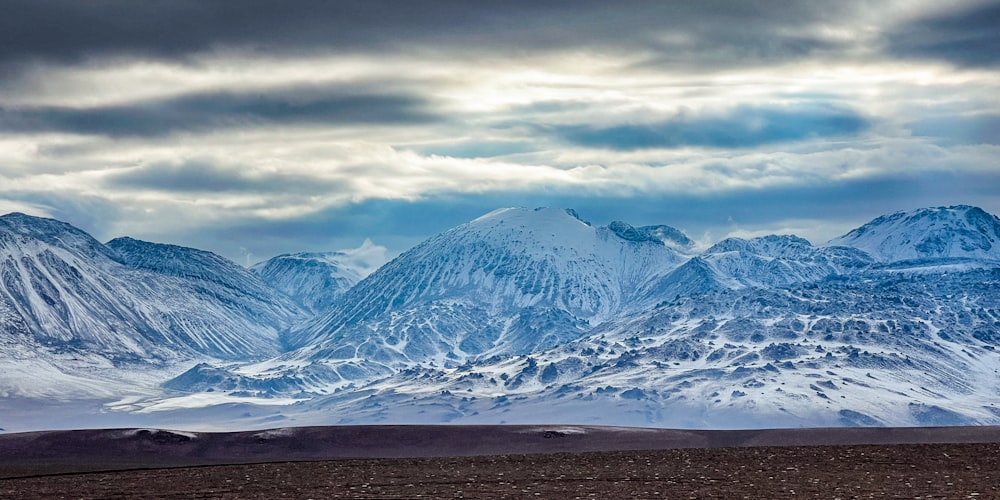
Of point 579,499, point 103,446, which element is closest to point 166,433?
point 103,446

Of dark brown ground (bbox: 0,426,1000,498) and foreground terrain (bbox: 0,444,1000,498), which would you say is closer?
foreground terrain (bbox: 0,444,1000,498)

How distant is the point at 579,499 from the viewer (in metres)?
77.6

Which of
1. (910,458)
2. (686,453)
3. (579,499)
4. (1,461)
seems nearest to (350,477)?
(579,499)

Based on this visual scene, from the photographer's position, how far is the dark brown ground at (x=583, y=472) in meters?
81.3

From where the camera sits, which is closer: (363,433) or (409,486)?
(409,486)

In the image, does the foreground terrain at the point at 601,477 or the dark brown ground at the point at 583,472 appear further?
the dark brown ground at the point at 583,472

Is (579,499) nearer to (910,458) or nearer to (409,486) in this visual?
(409,486)

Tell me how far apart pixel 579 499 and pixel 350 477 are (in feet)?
70.2

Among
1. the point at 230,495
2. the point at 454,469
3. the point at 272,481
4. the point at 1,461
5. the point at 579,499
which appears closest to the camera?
the point at 579,499

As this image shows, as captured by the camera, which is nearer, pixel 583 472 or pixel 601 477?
pixel 601 477

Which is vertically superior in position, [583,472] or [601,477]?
[583,472]

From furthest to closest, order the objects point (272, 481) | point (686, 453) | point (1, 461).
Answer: point (1, 461), point (686, 453), point (272, 481)

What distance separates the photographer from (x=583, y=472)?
9306cm

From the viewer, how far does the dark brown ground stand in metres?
81.3
